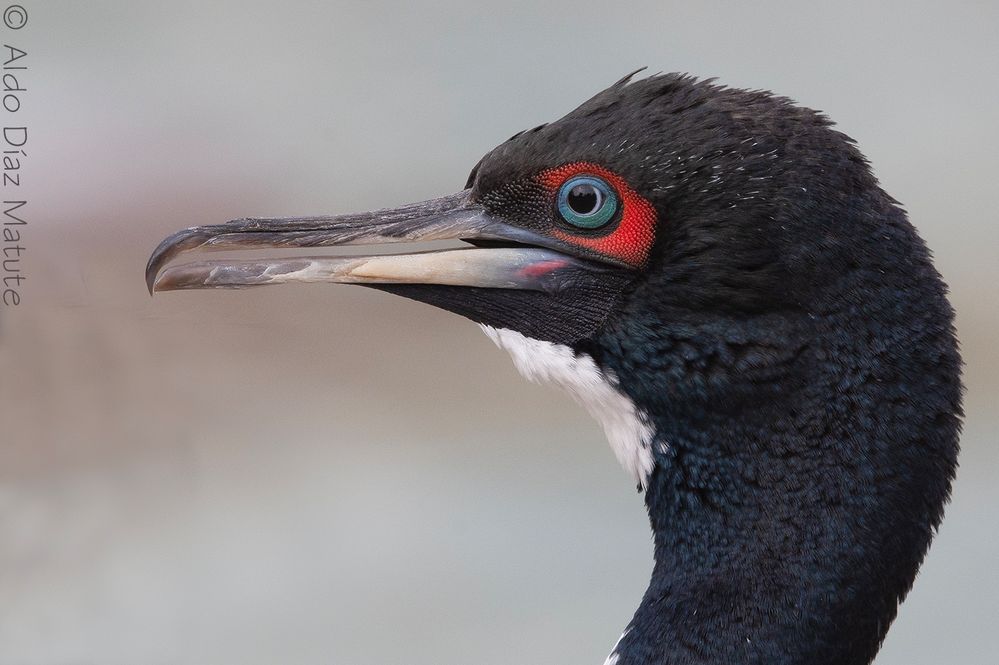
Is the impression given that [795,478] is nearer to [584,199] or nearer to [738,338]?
[738,338]

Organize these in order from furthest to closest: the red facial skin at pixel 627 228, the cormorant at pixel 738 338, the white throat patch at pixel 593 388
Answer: the white throat patch at pixel 593 388 → the red facial skin at pixel 627 228 → the cormorant at pixel 738 338

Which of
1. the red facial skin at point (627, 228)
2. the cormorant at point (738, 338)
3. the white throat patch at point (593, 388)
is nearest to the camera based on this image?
the cormorant at point (738, 338)

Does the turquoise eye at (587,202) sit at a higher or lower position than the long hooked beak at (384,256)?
higher

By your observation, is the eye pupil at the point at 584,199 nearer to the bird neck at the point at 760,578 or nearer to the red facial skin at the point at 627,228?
the red facial skin at the point at 627,228

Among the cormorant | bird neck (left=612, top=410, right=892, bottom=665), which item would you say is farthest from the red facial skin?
bird neck (left=612, top=410, right=892, bottom=665)

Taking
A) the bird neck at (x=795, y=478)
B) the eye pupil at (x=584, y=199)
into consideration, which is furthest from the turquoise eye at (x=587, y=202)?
the bird neck at (x=795, y=478)

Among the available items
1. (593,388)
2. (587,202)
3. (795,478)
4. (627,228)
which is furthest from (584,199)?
(795,478)

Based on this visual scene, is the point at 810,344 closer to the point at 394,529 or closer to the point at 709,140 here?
the point at 709,140

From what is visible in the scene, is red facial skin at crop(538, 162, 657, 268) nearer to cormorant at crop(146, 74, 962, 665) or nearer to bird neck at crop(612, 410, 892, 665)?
cormorant at crop(146, 74, 962, 665)

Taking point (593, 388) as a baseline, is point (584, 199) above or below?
above
